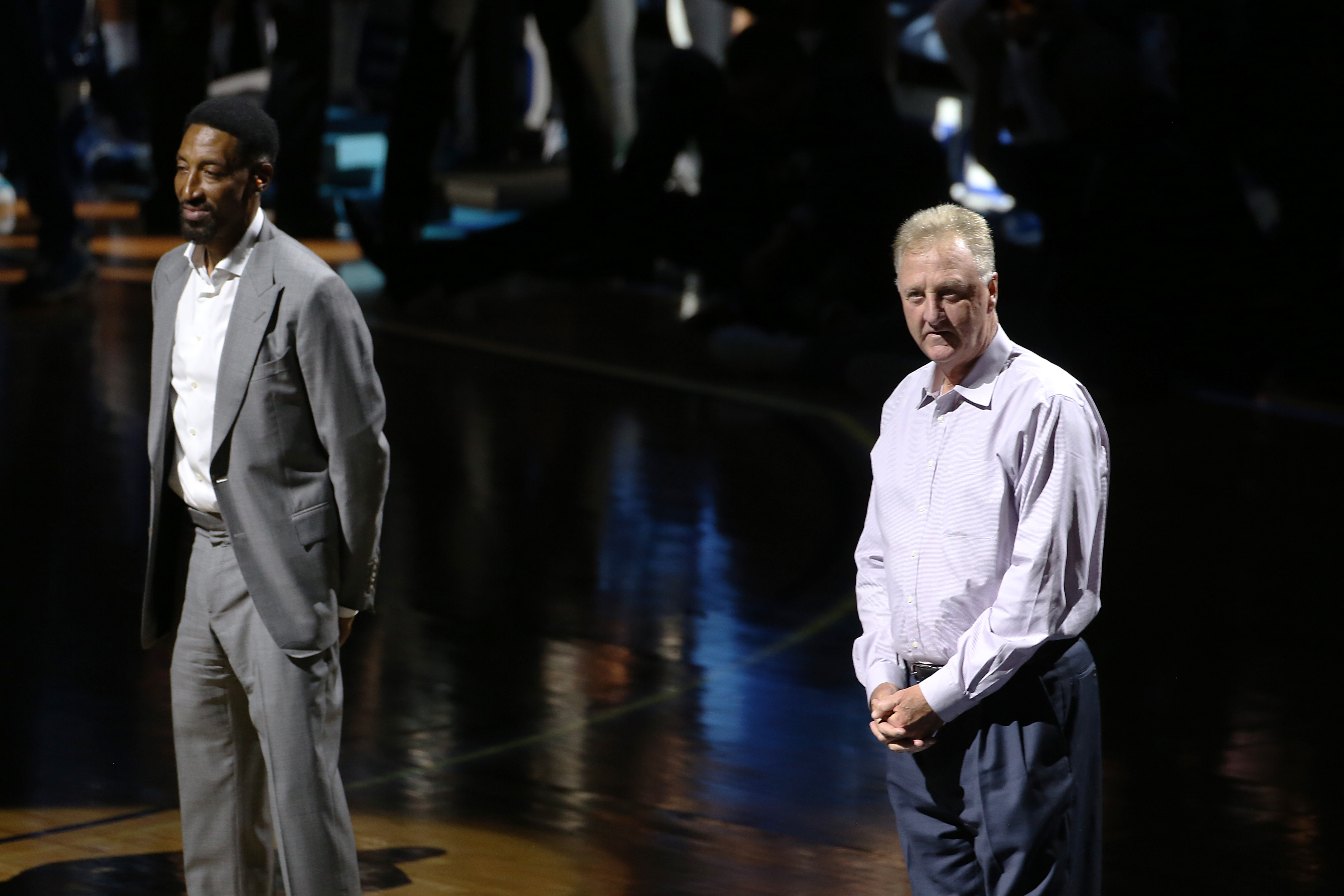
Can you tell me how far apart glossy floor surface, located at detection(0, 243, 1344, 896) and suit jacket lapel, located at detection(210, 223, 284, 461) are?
141 centimetres

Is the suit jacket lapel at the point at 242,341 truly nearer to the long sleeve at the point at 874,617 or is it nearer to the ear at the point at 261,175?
the ear at the point at 261,175

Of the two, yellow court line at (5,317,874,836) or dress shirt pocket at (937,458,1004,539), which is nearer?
dress shirt pocket at (937,458,1004,539)

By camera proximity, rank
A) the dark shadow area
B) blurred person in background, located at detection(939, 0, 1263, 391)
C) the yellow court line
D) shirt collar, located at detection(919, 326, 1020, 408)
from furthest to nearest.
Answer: blurred person in background, located at detection(939, 0, 1263, 391), the yellow court line, the dark shadow area, shirt collar, located at detection(919, 326, 1020, 408)

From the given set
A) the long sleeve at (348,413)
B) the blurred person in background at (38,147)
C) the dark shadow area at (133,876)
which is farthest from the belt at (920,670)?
the blurred person in background at (38,147)

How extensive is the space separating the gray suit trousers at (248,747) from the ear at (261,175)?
64cm

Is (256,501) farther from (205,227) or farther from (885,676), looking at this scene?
(885,676)

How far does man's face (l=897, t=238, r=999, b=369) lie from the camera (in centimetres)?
303

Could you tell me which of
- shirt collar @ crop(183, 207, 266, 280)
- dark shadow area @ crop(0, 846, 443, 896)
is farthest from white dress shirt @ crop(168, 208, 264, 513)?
dark shadow area @ crop(0, 846, 443, 896)

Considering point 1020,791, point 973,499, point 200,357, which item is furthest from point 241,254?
point 1020,791

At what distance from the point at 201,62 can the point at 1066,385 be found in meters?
14.0

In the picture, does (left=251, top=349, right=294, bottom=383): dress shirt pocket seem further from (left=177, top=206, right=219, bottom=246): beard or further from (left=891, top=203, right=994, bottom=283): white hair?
(left=891, top=203, right=994, bottom=283): white hair

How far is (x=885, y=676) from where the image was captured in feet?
10.2

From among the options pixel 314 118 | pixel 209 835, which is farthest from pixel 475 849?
pixel 314 118

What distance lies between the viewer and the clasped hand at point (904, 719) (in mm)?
2998
